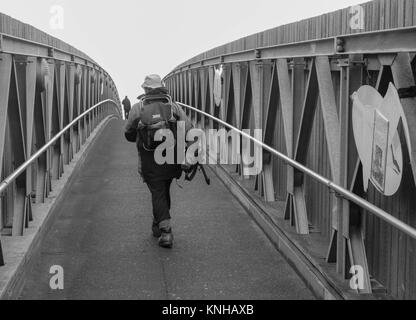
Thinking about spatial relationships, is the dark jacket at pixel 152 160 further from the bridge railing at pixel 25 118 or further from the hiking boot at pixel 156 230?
the bridge railing at pixel 25 118

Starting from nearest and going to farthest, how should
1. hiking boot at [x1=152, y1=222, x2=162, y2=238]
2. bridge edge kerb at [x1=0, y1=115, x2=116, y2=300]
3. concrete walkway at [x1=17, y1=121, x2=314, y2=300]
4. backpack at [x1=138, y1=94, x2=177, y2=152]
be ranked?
bridge edge kerb at [x1=0, y1=115, x2=116, y2=300]
concrete walkway at [x1=17, y1=121, x2=314, y2=300]
backpack at [x1=138, y1=94, x2=177, y2=152]
hiking boot at [x1=152, y1=222, x2=162, y2=238]

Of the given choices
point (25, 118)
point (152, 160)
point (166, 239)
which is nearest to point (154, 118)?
point (152, 160)

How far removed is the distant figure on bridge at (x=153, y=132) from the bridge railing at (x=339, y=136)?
3.21 feet

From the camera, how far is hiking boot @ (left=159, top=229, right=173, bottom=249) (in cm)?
692

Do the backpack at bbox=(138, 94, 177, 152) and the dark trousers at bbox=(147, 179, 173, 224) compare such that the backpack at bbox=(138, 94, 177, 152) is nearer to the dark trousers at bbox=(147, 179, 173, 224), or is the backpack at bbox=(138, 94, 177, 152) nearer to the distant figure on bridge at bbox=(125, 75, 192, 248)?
the distant figure on bridge at bbox=(125, 75, 192, 248)

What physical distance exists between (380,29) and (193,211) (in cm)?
435

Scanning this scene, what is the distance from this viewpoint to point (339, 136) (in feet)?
18.1

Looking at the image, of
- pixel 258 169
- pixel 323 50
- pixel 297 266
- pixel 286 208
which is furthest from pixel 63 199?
pixel 323 50

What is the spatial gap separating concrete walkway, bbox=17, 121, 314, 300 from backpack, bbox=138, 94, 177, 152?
90 centimetres

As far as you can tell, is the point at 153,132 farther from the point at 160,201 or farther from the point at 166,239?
the point at 166,239

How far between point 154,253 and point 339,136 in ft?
6.70

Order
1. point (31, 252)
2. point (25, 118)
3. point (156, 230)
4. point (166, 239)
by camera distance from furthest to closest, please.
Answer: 1. point (156, 230)
2. point (25, 118)
3. point (166, 239)
4. point (31, 252)

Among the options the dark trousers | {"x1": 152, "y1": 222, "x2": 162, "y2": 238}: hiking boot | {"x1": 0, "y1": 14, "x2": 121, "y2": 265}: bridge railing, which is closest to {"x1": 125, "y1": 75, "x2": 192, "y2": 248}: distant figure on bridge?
the dark trousers
